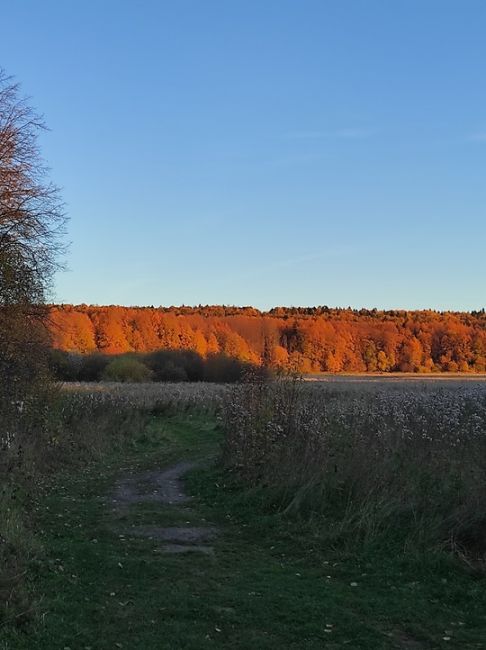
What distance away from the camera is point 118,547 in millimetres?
8828

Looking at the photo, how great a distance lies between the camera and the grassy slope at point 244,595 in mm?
5742

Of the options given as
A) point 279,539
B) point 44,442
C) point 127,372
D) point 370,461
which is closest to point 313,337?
point 127,372

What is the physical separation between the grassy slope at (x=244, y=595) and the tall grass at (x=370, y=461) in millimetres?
602

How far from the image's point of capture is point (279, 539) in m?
9.54

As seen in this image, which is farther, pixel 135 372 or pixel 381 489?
pixel 135 372

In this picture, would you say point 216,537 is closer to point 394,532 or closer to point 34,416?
point 394,532

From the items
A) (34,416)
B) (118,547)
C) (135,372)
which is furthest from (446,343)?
(118,547)

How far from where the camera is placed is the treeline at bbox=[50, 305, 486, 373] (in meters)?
110

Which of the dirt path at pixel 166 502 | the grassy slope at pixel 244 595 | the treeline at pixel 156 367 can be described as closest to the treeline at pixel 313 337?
the treeline at pixel 156 367

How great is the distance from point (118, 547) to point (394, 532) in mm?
3780

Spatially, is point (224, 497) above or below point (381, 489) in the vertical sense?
below

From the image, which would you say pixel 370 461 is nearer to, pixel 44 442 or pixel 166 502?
pixel 166 502

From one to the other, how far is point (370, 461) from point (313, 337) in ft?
351

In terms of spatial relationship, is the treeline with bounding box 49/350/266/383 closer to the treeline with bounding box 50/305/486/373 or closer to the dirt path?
the treeline with bounding box 50/305/486/373
